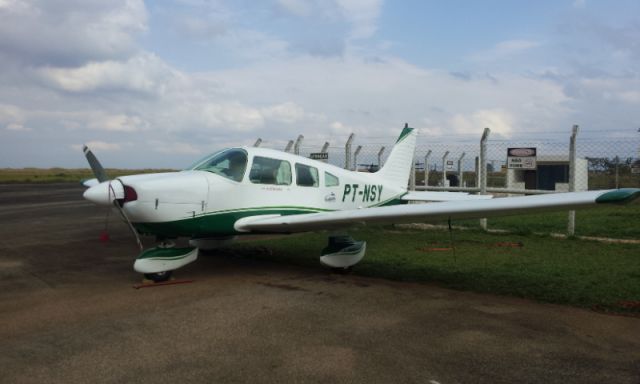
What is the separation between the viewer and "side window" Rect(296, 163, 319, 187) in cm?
847

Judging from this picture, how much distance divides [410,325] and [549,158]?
73.7 ft

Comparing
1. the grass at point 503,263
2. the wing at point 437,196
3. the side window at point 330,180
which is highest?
the side window at point 330,180

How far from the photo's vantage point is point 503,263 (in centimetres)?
819

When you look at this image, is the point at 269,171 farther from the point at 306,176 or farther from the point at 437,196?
the point at 437,196

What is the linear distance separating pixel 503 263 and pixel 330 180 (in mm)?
3357

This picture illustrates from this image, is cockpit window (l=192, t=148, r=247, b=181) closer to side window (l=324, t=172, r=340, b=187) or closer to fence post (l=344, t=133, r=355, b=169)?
side window (l=324, t=172, r=340, b=187)

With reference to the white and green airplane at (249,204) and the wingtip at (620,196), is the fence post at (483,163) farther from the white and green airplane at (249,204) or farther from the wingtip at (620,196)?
the wingtip at (620,196)

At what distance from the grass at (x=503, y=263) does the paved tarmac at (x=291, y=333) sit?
0.63 m

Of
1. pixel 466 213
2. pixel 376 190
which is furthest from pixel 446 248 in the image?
pixel 466 213

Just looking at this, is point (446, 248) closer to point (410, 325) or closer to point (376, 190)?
point (376, 190)

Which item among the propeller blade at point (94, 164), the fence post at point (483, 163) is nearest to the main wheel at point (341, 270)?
the propeller blade at point (94, 164)

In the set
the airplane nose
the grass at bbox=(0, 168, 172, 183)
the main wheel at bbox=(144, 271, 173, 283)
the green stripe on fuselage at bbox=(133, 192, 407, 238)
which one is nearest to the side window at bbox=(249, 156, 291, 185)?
the green stripe on fuselage at bbox=(133, 192, 407, 238)

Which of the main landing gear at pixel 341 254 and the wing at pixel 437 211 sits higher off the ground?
the wing at pixel 437 211

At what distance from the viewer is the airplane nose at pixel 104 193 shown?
6.11 meters
